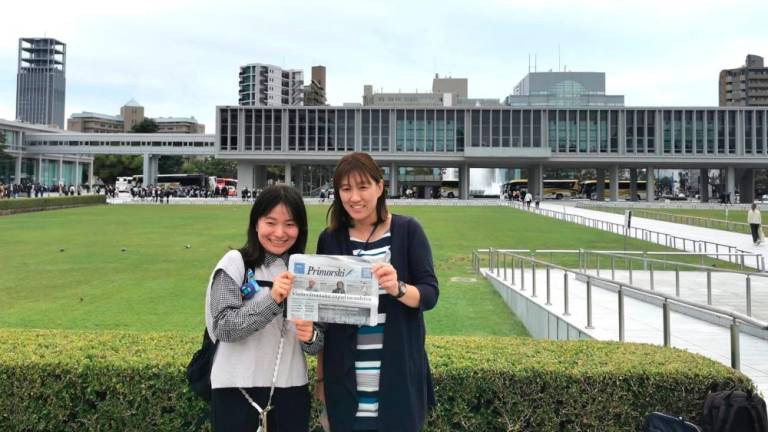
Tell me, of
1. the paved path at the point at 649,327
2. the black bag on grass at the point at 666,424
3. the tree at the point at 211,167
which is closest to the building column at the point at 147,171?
the tree at the point at 211,167

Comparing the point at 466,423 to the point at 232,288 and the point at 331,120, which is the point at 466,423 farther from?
the point at 331,120

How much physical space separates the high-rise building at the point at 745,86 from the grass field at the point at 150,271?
384 feet

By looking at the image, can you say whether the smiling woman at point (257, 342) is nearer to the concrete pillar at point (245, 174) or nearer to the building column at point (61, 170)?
the concrete pillar at point (245, 174)

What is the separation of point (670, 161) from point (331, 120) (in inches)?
1693

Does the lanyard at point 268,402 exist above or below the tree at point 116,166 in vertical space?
below

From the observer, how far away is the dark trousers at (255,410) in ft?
8.12

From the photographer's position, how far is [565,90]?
430 ft

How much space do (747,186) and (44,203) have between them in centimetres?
8070

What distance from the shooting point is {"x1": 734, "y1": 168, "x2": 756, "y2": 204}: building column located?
235 feet

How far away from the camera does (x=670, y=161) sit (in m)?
→ 67.0

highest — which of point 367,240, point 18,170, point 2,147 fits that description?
point 2,147

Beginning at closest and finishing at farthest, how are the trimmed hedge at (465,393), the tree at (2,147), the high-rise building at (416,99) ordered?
the trimmed hedge at (465,393), the tree at (2,147), the high-rise building at (416,99)

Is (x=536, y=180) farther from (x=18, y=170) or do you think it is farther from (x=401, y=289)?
(x=18, y=170)

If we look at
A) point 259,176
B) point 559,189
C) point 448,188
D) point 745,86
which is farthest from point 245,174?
point 745,86
